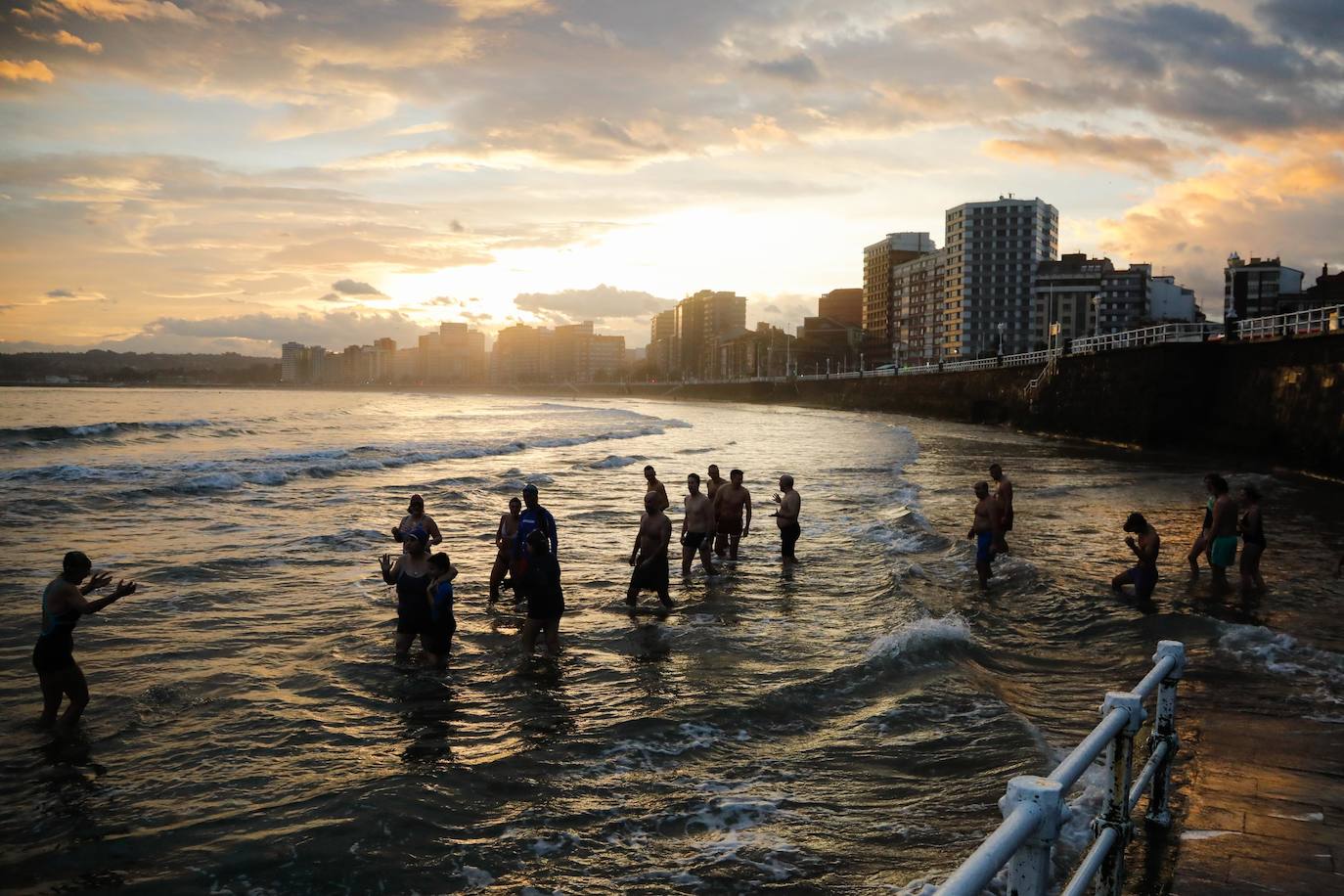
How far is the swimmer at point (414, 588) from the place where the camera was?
29.0ft

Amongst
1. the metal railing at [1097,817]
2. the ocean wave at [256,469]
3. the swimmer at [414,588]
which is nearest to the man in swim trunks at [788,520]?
the swimmer at [414,588]

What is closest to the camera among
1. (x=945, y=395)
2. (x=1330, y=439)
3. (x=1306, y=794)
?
(x=1306, y=794)

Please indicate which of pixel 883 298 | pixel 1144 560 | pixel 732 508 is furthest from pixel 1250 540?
pixel 883 298

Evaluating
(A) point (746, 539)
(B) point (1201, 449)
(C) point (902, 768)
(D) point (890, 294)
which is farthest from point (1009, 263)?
(C) point (902, 768)

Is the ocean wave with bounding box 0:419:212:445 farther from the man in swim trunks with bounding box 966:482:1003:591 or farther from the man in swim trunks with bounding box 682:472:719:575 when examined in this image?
the man in swim trunks with bounding box 966:482:1003:591

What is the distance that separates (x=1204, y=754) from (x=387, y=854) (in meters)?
5.76

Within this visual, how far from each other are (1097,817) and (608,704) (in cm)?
536

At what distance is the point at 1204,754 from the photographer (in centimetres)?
621

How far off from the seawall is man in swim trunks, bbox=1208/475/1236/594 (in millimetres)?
16664

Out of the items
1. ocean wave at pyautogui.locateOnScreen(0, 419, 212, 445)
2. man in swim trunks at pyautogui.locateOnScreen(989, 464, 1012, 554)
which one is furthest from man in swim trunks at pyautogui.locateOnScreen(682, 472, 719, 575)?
ocean wave at pyautogui.locateOnScreen(0, 419, 212, 445)

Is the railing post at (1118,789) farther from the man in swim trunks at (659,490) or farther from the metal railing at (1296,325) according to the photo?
the metal railing at (1296,325)

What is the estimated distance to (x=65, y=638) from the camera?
732 cm

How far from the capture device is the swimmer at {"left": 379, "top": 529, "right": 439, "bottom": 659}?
8.84m

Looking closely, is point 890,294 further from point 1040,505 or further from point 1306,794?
point 1306,794
